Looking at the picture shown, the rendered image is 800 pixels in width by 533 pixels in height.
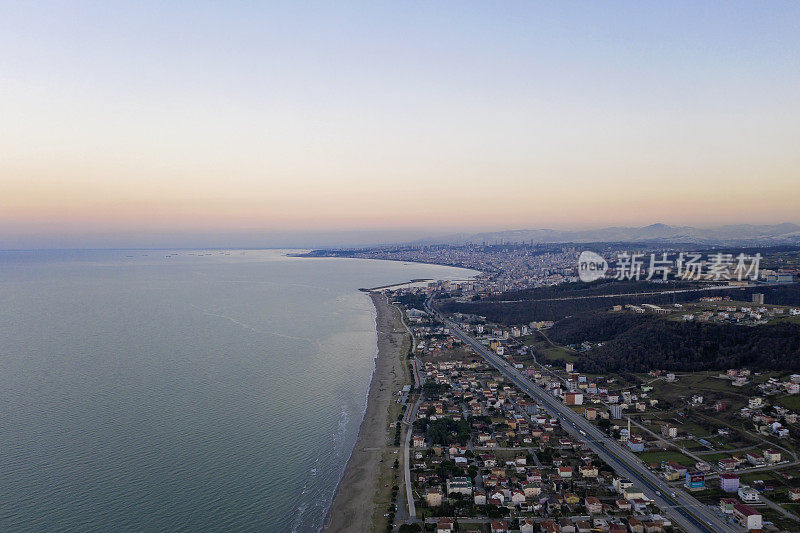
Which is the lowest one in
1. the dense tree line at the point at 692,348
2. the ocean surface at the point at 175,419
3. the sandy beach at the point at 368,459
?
the sandy beach at the point at 368,459

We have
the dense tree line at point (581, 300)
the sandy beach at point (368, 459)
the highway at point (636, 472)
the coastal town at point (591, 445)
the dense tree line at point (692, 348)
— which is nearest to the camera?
the highway at point (636, 472)

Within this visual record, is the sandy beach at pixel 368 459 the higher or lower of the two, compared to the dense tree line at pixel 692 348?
lower

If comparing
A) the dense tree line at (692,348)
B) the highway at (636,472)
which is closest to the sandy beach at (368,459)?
the highway at (636,472)

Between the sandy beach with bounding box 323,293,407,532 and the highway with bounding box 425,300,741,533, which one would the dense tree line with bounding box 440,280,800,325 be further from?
the highway with bounding box 425,300,741,533

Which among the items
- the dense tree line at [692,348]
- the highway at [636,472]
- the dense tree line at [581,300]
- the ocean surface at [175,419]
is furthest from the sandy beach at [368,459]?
the dense tree line at [581,300]

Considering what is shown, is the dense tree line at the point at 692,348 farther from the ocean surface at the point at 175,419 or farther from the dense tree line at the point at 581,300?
the ocean surface at the point at 175,419

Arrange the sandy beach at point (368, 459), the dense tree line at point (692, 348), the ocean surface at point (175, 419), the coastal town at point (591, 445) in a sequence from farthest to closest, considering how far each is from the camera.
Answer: the dense tree line at point (692, 348) < the ocean surface at point (175, 419) < the sandy beach at point (368, 459) < the coastal town at point (591, 445)

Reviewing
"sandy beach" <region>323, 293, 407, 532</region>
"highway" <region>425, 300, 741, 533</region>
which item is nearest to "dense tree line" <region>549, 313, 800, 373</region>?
"highway" <region>425, 300, 741, 533</region>

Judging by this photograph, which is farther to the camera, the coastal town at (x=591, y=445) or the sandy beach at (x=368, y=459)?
the sandy beach at (x=368, y=459)
